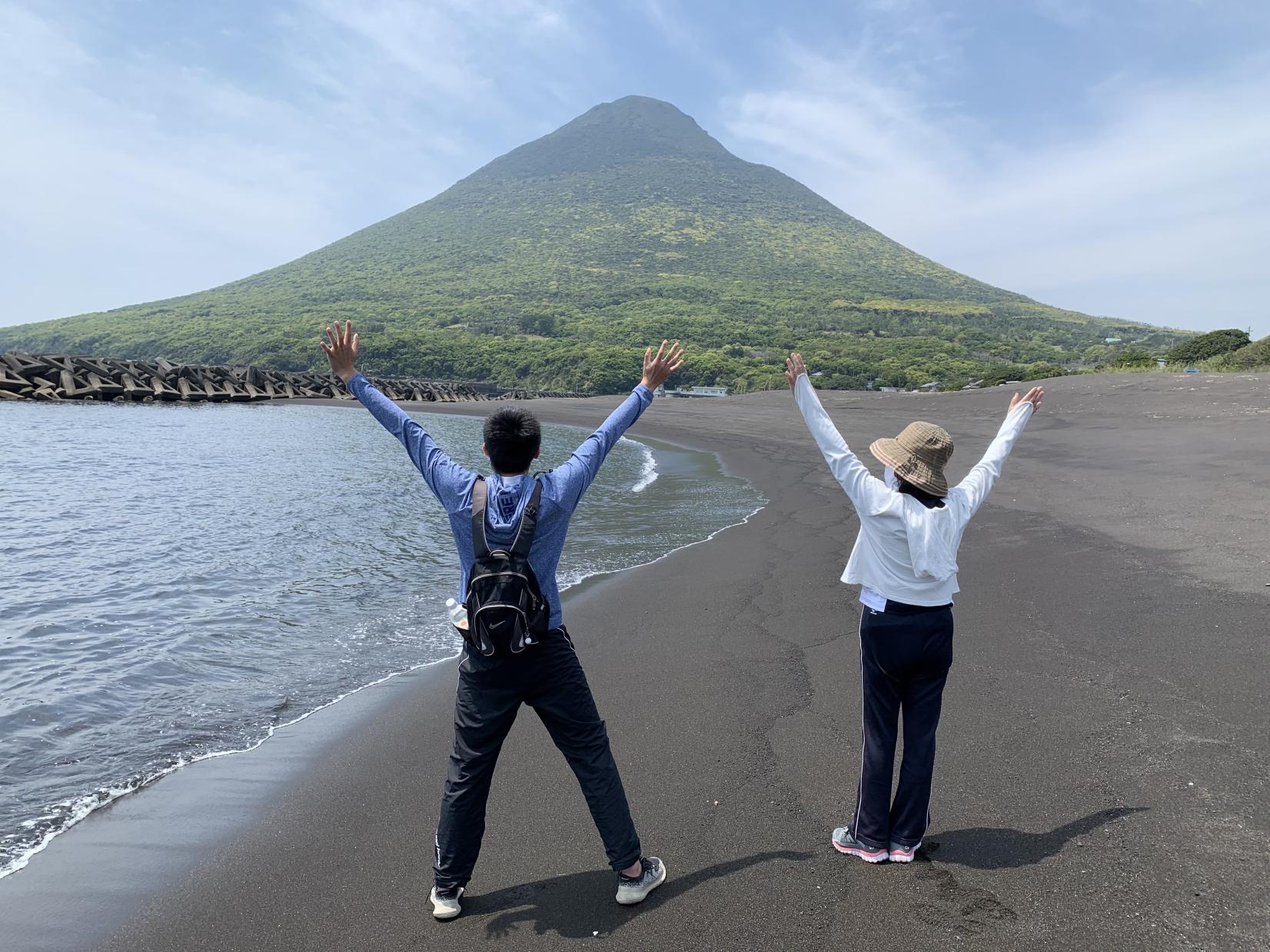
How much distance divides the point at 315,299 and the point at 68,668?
136 m

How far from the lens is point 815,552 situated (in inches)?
399

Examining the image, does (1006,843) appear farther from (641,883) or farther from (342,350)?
(342,350)

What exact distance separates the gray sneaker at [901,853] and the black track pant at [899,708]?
0.02 meters

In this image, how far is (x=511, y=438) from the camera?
3.14 m

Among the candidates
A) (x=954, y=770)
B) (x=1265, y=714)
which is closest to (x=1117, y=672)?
(x=1265, y=714)

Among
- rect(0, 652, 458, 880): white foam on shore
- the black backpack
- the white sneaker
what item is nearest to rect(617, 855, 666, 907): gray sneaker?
the white sneaker

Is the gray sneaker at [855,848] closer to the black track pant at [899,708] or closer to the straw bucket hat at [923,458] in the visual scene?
the black track pant at [899,708]

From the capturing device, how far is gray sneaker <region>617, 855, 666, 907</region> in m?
3.30

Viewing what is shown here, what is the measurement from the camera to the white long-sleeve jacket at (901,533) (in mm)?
3270

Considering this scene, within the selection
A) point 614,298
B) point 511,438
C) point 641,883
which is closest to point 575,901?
point 641,883

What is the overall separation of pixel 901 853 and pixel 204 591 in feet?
25.1

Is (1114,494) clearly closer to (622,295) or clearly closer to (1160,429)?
(1160,429)

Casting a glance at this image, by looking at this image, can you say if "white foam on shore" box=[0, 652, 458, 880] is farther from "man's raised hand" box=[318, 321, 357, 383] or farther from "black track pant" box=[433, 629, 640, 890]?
"man's raised hand" box=[318, 321, 357, 383]

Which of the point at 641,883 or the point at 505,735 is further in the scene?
the point at 641,883
